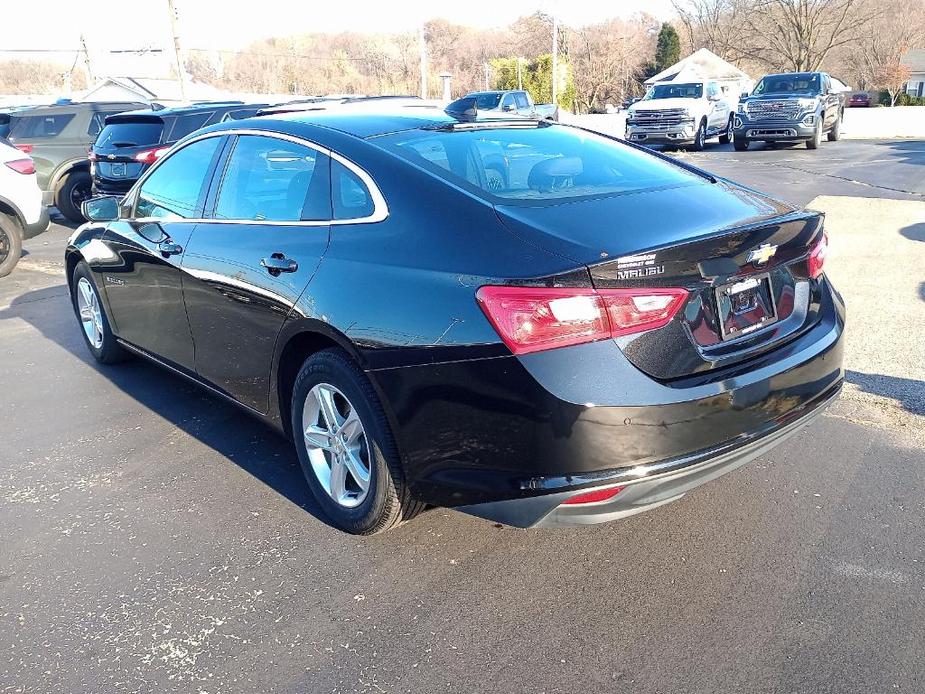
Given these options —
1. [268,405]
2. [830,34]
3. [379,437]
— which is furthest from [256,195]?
[830,34]

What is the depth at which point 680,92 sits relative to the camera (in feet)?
74.5

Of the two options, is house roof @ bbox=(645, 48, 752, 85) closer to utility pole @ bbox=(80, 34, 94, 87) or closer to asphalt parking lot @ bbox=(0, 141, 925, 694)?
utility pole @ bbox=(80, 34, 94, 87)

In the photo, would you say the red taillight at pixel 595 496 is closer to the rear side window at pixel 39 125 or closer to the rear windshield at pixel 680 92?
the rear side window at pixel 39 125

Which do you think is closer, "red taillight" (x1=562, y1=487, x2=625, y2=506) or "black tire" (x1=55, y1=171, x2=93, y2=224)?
"red taillight" (x1=562, y1=487, x2=625, y2=506)

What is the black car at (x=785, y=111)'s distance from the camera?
66.5 feet

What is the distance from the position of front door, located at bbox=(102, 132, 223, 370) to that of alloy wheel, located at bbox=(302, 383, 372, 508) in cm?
121

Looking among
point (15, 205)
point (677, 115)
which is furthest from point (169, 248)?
point (677, 115)

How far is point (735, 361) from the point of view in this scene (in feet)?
9.12

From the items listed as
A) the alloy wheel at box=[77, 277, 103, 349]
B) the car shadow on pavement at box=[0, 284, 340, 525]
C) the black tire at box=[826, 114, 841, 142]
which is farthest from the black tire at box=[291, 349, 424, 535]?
the black tire at box=[826, 114, 841, 142]

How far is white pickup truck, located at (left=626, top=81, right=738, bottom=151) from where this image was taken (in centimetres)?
2116

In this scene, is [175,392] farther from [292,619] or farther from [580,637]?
[580,637]

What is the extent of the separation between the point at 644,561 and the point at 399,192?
1.71 meters

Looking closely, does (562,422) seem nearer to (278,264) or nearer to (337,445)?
(337,445)

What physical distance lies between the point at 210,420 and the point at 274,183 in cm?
163
